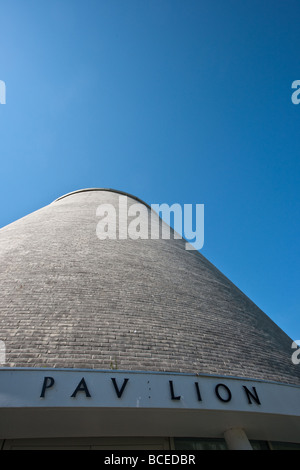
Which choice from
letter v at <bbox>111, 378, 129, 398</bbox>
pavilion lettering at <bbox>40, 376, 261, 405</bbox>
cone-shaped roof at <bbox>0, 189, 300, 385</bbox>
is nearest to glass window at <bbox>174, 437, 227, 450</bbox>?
pavilion lettering at <bbox>40, 376, 261, 405</bbox>

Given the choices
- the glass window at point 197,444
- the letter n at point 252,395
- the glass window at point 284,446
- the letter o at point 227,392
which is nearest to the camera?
the letter o at point 227,392

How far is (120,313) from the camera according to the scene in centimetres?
466

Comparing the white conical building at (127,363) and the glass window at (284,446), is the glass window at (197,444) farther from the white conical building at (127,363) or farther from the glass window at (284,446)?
the glass window at (284,446)

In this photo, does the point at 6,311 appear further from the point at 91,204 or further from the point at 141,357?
the point at 91,204

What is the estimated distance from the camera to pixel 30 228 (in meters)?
7.41

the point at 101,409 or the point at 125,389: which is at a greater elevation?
the point at 125,389

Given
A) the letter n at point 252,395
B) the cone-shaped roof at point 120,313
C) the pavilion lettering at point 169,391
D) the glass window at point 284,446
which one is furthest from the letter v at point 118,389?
the glass window at point 284,446

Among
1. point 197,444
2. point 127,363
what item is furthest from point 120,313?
point 197,444

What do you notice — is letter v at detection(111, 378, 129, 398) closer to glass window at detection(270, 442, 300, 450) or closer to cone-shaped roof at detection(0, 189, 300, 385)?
cone-shaped roof at detection(0, 189, 300, 385)

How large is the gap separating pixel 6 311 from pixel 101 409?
2.08 meters

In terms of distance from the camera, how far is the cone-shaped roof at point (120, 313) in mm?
3902

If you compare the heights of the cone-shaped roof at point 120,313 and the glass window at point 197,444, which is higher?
the cone-shaped roof at point 120,313

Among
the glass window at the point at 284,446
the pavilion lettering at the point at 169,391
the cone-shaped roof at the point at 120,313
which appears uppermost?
the cone-shaped roof at the point at 120,313
